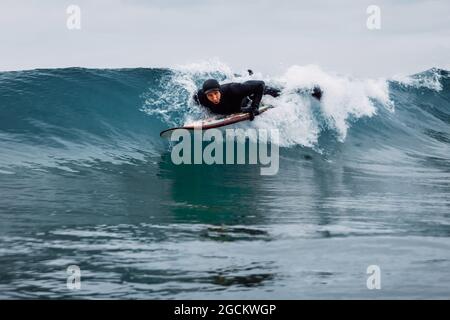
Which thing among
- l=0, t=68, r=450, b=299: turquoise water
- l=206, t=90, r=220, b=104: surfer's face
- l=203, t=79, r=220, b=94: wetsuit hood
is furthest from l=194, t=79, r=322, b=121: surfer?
l=0, t=68, r=450, b=299: turquoise water

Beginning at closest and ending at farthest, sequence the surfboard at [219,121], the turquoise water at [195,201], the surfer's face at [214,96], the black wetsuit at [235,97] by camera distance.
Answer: the turquoise water at [195,201]
the surfer's face at [214,96]
the black wetsuit at [235,97]
the surfboard at [219,121]

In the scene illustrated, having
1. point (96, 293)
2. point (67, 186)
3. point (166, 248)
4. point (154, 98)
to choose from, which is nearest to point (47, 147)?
point (67, 186)

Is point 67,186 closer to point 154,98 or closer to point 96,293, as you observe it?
point 96,293

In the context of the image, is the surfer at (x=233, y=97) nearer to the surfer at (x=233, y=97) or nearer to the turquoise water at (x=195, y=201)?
the surfer at (x=233, y=97)

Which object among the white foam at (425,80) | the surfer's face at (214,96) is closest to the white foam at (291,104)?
the surfer's face at (214,96)

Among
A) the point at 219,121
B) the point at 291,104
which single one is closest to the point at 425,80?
the point at 291,104

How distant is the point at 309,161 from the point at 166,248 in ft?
30.4

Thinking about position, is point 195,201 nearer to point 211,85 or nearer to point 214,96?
point 211,85

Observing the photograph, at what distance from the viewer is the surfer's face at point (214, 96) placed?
11620 mm

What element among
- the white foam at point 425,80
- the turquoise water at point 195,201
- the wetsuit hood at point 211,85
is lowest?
the turquoise water at point 195,201

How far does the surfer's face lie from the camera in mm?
11620

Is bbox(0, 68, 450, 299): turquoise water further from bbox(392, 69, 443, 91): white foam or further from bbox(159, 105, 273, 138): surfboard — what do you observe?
bbox(392, 69, 443, 91): white foam

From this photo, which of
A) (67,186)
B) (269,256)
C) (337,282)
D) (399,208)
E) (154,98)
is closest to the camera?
(337,282)
